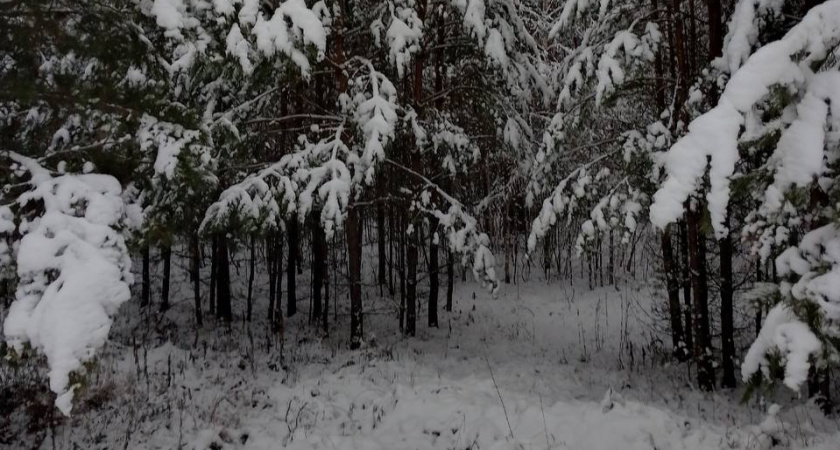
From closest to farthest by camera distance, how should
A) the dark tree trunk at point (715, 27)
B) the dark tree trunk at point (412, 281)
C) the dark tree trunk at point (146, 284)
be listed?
the dark tree trunk at point (715, 27)
the dark tree trunk at point (412, 281)
the dark tree trunk at point (146, 284)

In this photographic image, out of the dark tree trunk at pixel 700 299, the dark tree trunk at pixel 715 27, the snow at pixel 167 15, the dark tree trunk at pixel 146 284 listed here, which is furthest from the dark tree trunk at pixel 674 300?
the dark tree trunk at pixel 146 284

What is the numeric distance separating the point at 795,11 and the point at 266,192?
25.3ft

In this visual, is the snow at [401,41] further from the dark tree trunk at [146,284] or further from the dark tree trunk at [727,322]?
the dark tree trunk at [146,284]

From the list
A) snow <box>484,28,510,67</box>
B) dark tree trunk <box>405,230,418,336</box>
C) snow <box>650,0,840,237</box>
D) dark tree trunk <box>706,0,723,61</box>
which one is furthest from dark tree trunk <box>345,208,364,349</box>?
snow <box>650,0,840,237</box>

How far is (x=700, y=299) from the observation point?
27.2 feet

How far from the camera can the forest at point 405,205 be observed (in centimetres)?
299

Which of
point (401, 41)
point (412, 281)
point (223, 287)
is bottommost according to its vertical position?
point (223, 287)

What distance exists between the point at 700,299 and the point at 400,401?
485cm

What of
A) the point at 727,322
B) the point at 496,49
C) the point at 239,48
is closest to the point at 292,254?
the point at 496,49

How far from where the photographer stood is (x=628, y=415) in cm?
645

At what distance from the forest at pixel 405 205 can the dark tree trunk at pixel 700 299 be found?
0.04 meters

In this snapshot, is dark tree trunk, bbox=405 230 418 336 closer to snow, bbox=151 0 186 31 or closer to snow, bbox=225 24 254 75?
snow, bbox=225 24 254 75

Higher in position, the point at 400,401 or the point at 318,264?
the point at 318,264

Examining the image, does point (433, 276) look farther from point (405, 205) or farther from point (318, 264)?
point (318, 264)
